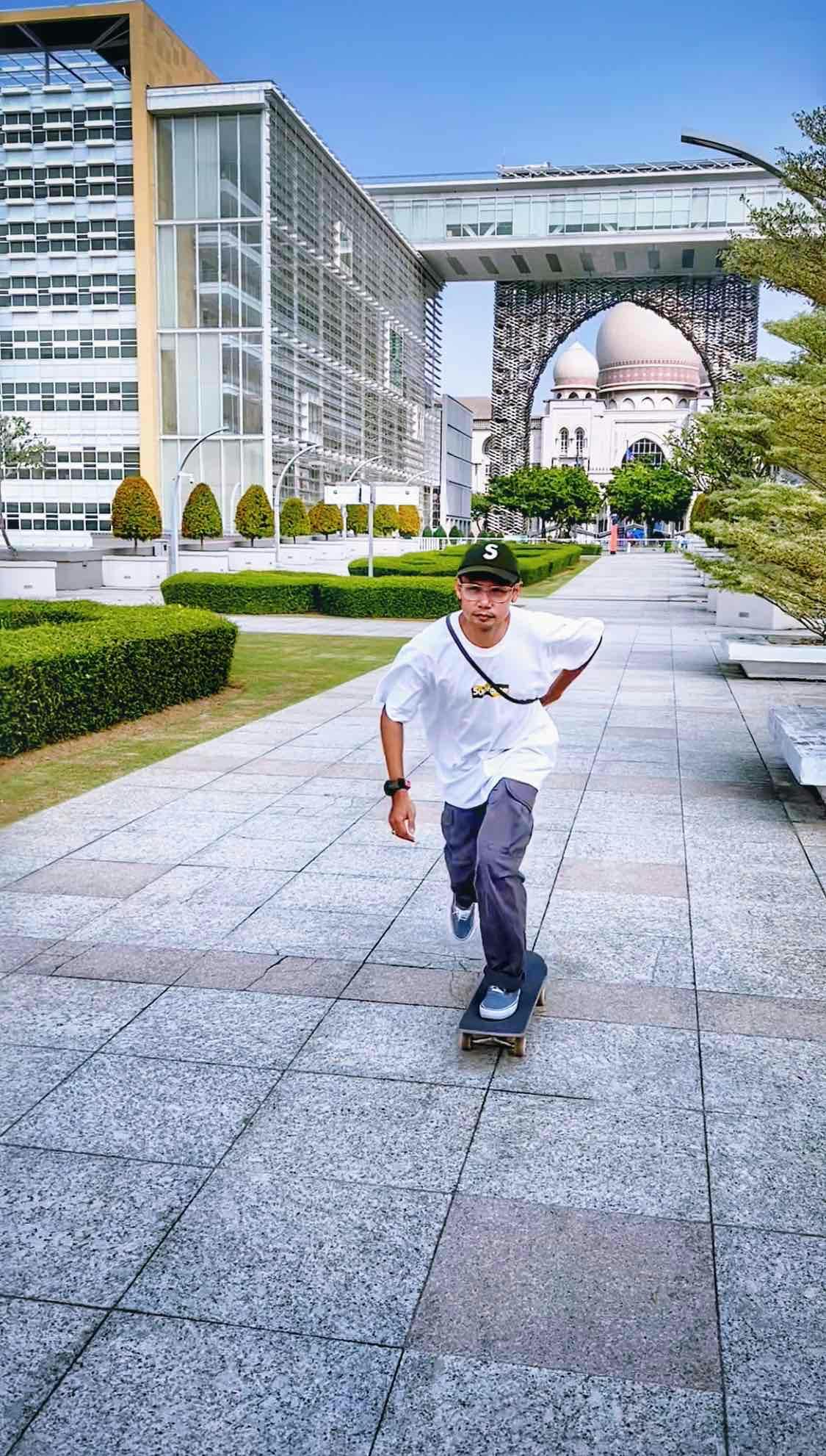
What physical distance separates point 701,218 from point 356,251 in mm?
30336

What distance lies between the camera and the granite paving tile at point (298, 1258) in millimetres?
2904

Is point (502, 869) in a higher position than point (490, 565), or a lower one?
lower

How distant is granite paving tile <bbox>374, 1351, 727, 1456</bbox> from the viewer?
2494 millimetres

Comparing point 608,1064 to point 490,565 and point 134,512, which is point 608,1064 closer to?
point 490,565

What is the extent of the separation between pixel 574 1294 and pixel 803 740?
586 centimetres

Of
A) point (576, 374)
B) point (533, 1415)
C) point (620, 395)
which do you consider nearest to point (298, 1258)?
point (533, 1415)

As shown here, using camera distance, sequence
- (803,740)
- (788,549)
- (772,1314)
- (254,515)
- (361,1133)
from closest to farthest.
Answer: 1. (772,1314)
2. (361,1133)
3. (803,740)
4. (788,549)
5. (254,515)

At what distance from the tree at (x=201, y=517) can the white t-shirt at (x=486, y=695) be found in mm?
43504

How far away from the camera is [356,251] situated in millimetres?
70000

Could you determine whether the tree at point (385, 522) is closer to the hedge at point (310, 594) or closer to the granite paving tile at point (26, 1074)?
the hedge at point (310, 594)

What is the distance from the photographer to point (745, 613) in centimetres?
2317

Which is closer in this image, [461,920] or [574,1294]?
[574,1294]

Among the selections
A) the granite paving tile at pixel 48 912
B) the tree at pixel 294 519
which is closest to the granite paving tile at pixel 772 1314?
the granite paving tile at pixel 48 912

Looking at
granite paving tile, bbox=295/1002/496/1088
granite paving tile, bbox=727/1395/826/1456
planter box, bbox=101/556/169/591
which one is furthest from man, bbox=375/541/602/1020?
planter box, bbox=101/556/169/591
